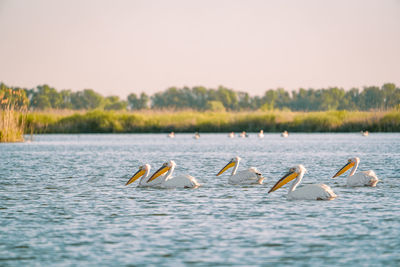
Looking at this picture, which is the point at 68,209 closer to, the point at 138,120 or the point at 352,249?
the point at 352,249

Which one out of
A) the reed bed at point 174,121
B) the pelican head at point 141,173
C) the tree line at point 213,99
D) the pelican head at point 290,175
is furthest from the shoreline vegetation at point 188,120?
the tree line at point 213,99

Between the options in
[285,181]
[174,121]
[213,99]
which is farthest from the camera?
[213,99]

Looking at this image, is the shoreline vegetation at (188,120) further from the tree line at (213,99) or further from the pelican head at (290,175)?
the tree line at (213,99)

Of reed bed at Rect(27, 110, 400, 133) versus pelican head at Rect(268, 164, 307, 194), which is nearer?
pelican head at Rect(268, 164, 307, 194)

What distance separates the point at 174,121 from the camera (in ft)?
168

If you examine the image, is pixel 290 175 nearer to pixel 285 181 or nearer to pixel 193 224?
pixel 285 181

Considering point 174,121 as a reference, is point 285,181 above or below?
below

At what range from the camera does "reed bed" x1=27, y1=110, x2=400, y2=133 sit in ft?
160

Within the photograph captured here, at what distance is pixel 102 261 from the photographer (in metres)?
7.68

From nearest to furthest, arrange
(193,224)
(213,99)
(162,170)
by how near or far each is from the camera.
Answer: (193,224)
(162,170)
(213,99)

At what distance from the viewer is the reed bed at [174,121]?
48844 millimetres

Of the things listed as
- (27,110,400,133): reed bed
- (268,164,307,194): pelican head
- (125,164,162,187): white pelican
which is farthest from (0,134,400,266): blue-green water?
(27,110,400,133): reed bed

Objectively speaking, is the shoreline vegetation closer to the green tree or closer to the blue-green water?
the blue-green water

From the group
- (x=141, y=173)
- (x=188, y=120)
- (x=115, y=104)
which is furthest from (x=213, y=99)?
(x=141, y=173)
